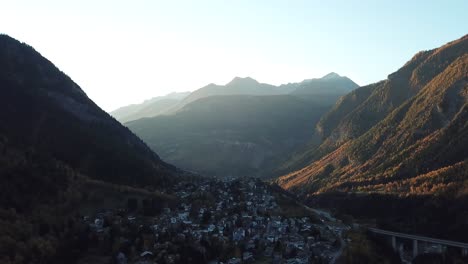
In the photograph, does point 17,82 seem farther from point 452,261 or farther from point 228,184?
point 452,261

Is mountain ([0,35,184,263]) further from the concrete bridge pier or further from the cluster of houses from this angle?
the concrete bridge pier

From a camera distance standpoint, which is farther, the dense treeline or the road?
the dense treeline

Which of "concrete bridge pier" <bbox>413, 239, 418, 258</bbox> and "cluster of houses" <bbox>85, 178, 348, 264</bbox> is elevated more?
"cluster of houses" <bbox>85, 178, 348, 264</bbox>

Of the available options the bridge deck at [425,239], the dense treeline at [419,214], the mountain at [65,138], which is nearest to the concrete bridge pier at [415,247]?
the bridge deck at [425,239]

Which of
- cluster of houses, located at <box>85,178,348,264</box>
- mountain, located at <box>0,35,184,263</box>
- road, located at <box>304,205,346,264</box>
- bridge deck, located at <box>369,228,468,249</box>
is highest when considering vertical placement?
mountain, located at <box>0,35,184,263</box>

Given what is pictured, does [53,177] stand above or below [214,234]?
→ above

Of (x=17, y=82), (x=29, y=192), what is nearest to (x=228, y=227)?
(x=29, y=192)

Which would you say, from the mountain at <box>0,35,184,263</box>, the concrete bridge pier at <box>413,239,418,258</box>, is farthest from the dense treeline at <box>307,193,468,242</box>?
the mountain at <box>0,35,184,263</box>

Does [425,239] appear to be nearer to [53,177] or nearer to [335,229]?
[335,229]

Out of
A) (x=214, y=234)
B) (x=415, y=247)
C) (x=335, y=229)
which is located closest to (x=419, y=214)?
(x=415, y=247)
